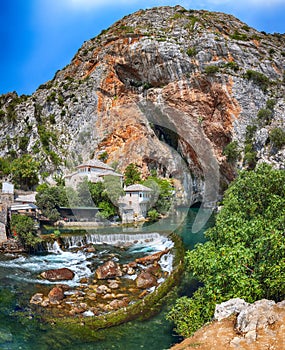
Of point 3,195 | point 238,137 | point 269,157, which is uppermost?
point 238,137

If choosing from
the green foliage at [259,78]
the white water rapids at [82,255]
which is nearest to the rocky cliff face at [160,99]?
the green foliage at [259,78]

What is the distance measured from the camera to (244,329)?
6008 mm

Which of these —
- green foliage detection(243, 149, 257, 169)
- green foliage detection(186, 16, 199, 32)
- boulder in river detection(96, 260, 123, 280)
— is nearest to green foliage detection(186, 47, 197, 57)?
green foliage detection(186, 16, 199, 32)

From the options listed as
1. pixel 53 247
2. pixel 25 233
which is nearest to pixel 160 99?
pixel 53 247

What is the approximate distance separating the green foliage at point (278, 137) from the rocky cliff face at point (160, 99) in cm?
643

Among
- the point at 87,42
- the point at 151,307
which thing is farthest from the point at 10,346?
the point at 87,42

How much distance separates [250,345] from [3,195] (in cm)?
2365

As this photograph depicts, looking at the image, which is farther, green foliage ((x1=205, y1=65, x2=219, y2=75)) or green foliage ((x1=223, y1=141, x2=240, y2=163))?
green foliage ((x1=205, y1=65, x2=219, y2=75))

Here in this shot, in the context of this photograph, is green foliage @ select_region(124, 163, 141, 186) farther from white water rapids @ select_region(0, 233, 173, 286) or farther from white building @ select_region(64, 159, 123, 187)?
white water rapids @ select_region(0, 233, 173, 286)

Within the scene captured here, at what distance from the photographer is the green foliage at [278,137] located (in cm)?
3015

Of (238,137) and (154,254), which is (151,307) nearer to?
(154,254)

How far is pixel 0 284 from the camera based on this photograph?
46.2 feet

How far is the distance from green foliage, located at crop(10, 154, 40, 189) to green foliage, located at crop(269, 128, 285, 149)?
34.2m

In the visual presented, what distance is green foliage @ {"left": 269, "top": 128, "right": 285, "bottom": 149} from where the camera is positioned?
30147 millimetres
